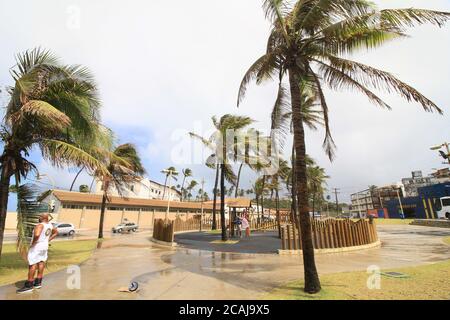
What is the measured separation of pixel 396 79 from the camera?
21.1 feet

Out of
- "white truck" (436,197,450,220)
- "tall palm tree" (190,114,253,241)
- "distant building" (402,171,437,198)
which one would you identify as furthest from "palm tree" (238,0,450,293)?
"distant building" (402,171,437,198)

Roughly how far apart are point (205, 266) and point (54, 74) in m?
8.21

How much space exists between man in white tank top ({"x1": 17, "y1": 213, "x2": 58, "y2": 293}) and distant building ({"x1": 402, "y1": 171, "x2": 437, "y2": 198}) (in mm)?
85280

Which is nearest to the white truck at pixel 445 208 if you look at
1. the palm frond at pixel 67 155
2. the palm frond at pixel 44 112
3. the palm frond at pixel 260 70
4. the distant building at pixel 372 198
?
the distant building at pixel 372 198

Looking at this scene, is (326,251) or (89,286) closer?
(89,286)

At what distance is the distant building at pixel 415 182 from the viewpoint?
246 feet

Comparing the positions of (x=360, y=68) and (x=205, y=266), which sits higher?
(x=360, y=68)

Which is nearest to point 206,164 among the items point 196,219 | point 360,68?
point 196,219

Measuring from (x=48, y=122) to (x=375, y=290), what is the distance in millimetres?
9914

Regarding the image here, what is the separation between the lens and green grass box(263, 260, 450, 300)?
17.8 feet

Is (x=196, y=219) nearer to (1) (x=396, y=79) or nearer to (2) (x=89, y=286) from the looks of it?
(2) (x=89, y=286)

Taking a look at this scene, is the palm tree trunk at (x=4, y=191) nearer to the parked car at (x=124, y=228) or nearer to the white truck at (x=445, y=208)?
the parked car at (x=124, y=228)

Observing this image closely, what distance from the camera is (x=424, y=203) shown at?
51.9 m
